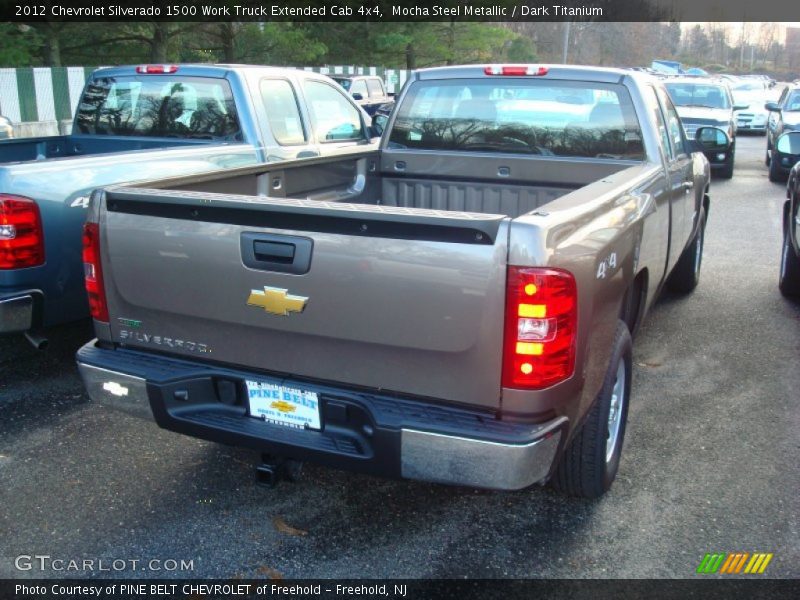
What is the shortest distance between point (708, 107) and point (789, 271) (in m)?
9.90

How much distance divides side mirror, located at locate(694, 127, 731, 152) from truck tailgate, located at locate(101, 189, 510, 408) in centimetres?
388

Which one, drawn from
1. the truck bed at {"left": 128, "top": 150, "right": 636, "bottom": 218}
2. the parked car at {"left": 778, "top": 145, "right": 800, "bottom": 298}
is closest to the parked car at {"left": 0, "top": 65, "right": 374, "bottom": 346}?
the truck bed at {"left": 128, "top": 150, "right": 636, "bottom": 218}

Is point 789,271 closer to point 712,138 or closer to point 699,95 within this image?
point 712,138

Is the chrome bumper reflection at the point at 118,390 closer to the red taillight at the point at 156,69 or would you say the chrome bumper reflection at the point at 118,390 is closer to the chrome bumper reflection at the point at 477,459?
the chrome bumper reflection at the point at 477,459

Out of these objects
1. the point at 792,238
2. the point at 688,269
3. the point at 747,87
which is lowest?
the point at 688,269

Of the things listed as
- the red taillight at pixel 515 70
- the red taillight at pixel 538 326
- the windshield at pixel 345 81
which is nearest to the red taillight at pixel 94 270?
the red taillight at pixel 538 326

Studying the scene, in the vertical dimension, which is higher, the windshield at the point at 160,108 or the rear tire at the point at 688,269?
the windshield at the point at 160,108

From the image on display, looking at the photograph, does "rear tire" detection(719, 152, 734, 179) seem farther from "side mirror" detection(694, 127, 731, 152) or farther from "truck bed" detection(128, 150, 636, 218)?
"truck bed" detection(128, 150, 636, 218)

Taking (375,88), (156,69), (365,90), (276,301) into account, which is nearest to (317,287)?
(276,301)

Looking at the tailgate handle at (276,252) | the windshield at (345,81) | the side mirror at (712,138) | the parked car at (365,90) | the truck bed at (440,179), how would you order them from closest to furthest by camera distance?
the tailgate handle at (276,252) < the truck bed at (440,179) < the side mirror at (712,138) < the parked car at (365,90) < the windshield at (345,81)

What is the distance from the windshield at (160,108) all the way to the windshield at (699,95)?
1185cm

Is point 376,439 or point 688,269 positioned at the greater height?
point 376,439

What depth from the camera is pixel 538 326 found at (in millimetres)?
2584

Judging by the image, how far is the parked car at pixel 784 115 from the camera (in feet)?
46.4
